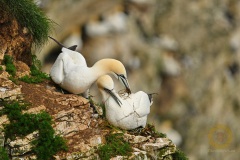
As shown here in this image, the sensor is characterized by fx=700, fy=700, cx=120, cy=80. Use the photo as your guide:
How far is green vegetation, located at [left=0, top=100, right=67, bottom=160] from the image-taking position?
930 cm

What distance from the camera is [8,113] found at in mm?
9602

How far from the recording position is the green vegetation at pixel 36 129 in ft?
30.5

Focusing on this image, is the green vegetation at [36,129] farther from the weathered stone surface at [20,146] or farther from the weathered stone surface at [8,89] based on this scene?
the weathered stone surface at [8,89]

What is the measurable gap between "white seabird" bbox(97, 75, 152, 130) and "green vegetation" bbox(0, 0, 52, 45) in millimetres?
1791

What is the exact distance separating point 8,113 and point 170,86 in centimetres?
2862

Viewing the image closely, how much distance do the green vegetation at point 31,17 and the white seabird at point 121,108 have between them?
1.79 metres

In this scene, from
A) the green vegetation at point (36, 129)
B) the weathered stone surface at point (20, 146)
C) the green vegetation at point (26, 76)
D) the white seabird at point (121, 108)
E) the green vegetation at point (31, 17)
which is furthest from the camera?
the green vegetation at point (31, 17)

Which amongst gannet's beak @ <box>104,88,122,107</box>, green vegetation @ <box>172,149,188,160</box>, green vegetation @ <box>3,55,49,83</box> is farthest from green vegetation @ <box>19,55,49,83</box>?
green vegetation @ <box>172,149,188,160</box>

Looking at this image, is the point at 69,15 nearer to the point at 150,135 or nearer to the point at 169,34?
the point at 169,34

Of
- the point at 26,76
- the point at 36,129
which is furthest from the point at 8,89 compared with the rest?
the point at 36,129

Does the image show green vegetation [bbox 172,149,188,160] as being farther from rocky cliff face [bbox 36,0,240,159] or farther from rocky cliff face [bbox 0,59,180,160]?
rocky cliff face [bbox 36,0,240,159]

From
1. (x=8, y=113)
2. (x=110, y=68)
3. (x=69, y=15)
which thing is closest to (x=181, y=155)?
(x=110, y=68)

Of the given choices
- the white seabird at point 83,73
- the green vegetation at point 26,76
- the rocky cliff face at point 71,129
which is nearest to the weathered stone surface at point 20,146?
the rocky cliff face at point 71,129

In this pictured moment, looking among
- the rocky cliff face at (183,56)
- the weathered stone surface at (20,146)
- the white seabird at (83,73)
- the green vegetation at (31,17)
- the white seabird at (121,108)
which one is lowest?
the weathered stone surface at (20,146)
